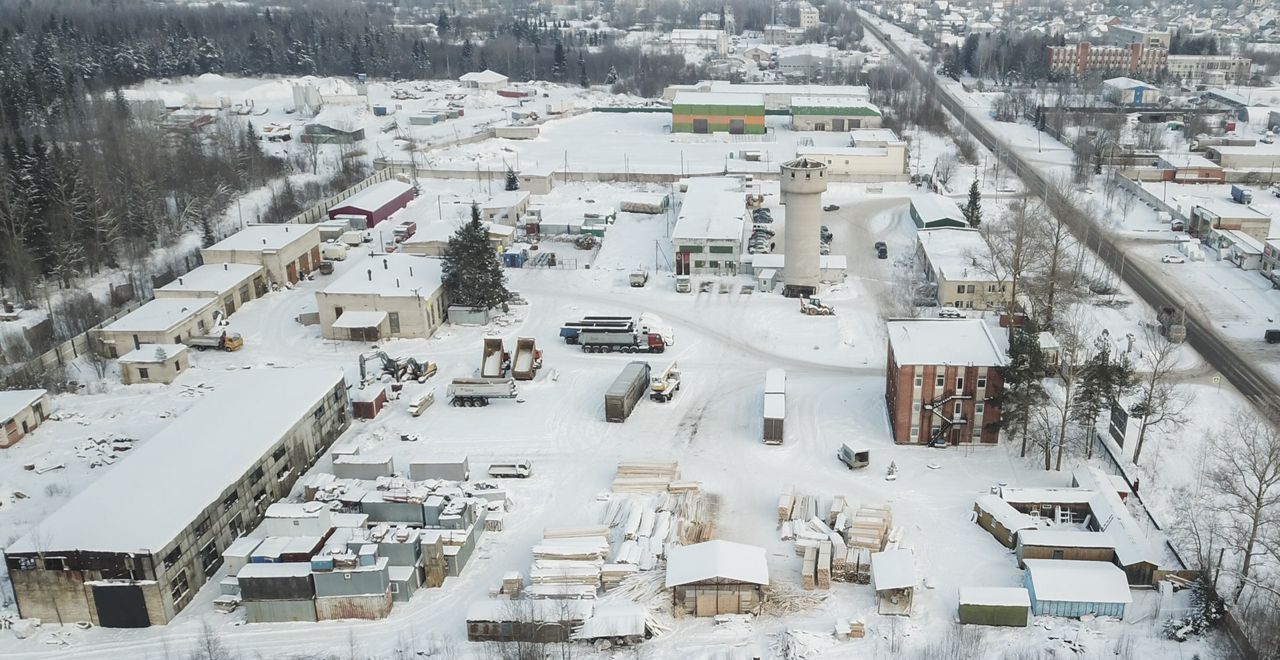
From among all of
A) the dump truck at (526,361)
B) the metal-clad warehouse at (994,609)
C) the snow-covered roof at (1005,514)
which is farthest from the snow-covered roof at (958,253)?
the metal-clad warehouse at (994,609)

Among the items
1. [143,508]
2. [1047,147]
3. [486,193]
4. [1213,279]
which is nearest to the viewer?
[143,508]

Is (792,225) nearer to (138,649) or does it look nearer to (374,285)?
(374,285)

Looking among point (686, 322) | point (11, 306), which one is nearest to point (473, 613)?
point (686, 322)

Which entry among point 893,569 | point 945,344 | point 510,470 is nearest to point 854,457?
point 945,344

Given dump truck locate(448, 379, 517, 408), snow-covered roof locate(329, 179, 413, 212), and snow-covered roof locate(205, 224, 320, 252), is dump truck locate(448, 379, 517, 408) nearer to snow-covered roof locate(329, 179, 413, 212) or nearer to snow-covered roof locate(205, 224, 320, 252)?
snow-covered roof locate(205, 224, 320, 252)

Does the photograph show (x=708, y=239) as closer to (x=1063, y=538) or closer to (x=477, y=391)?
(x=477, y=391)

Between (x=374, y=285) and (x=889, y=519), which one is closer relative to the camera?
(x=889, y=519)

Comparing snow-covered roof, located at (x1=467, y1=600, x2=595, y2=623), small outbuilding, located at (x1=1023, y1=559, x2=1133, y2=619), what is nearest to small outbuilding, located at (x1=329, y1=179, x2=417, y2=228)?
snow-covered roof, located at (x1=467, y1=600, x2=595, y2=623)
